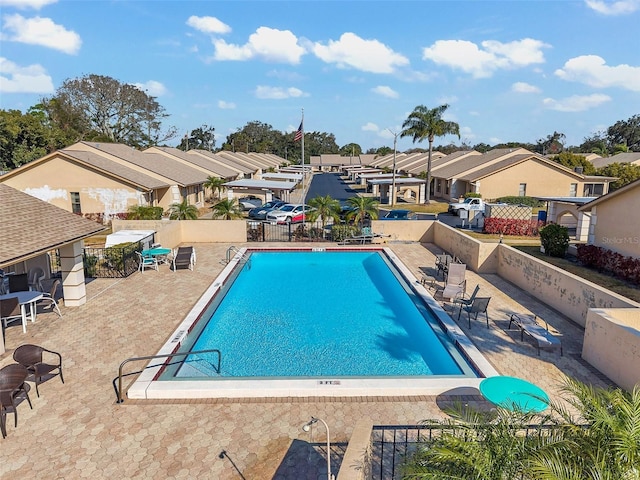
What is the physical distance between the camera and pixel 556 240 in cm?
1978

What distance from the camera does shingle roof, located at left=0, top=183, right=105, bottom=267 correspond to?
10.2m

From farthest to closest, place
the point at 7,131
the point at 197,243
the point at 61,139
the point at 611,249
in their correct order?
1. the point at 61,139
2. the point at 7,131
3. the point at 197,243
4. the point at 611,249

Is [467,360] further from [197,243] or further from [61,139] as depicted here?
[61,139]

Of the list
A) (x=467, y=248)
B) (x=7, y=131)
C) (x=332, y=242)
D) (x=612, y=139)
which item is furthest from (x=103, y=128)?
(x=612, y=139)

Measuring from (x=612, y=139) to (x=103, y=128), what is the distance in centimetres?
13542

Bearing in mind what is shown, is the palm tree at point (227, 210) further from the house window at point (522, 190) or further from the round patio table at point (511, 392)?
the house window at point (522, 190)

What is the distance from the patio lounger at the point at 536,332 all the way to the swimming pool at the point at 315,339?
5.28 feet

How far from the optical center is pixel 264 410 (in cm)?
788

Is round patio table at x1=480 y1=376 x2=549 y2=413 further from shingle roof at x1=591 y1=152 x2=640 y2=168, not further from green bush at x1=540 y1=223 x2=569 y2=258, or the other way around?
shingle roof at x1=591 y1=152 x2=640 y2=168

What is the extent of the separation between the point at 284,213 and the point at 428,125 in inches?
884

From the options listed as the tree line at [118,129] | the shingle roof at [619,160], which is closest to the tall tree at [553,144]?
the tree line at [118,129]

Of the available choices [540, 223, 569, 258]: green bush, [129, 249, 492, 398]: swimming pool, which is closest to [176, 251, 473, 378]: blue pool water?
[129, 249, 492, 398]: swimming pool

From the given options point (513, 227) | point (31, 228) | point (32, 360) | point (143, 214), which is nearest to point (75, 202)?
point (143, 214)

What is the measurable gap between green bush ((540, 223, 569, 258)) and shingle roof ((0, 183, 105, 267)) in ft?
64.8
